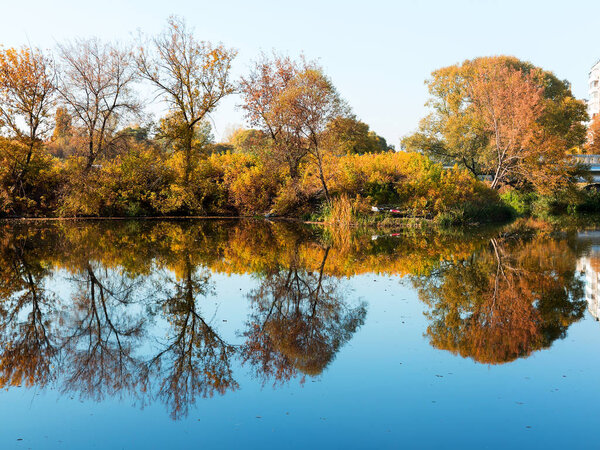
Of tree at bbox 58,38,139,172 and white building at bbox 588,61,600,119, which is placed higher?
white building at bbox 588,61,600,119

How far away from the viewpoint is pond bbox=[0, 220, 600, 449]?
389 centimetres

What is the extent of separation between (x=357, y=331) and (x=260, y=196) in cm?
1986

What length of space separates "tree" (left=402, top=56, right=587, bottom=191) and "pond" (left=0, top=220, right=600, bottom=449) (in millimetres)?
19070

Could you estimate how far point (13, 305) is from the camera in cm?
730

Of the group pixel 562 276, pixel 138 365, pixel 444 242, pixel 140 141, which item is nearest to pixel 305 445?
pixel 138 365

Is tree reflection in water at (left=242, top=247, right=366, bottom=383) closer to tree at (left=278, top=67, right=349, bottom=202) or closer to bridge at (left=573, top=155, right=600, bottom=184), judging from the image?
tree at (left=278, top=67, right=349, bottom=202)

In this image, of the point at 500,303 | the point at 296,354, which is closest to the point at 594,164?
the point at 500,303

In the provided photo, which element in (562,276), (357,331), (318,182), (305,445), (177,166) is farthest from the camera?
(177,166)

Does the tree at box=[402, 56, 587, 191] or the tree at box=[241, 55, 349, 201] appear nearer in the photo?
the tree at box=[241, 55, 349, 201]

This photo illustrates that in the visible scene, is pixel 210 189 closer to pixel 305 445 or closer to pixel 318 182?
pixel 318 182

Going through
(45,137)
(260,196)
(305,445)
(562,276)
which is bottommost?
(305,445)

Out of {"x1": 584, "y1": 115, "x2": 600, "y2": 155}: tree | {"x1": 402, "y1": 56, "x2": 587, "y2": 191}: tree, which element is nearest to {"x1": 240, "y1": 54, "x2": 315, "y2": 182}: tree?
{"x1": 402, "y1": 56, "x2": 587, "y2": 191}: tree

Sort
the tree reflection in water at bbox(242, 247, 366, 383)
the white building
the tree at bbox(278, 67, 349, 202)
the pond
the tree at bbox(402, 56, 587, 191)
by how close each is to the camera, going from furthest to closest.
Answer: the white building, the tree at bbox(402, 56, 587, 191), the tree at bbox(278, 67, 349, 202), the tree reflection in water at bbox(242, 247, 366, 383), the pond

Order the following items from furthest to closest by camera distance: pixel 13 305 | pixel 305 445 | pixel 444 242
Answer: pixel 444 242 → pixel 13 305 → pixel 305 445
